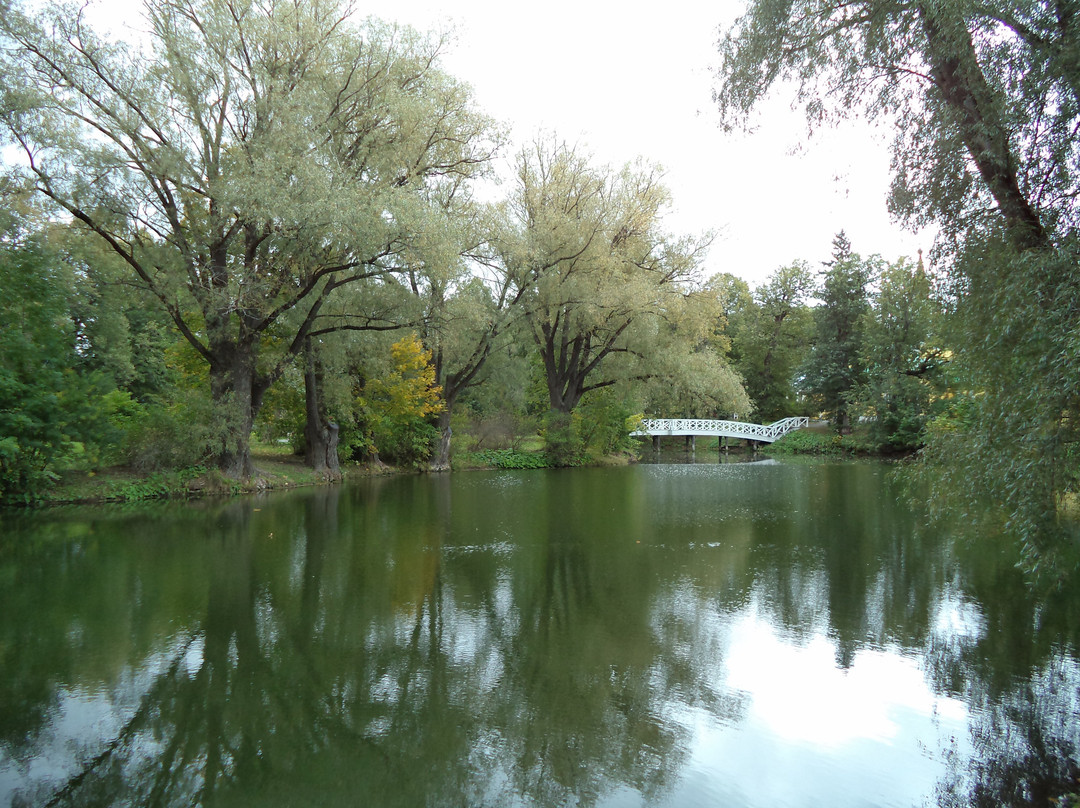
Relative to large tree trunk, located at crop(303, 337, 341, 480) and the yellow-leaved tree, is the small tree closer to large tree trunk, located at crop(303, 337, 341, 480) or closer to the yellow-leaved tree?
the yellow-leaved tree

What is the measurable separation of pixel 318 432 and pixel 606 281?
1154 cm

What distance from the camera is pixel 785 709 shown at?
15.3 feet

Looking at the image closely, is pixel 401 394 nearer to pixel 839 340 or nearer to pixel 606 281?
pixel 606 281

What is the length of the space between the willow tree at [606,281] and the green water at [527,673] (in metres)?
15.4

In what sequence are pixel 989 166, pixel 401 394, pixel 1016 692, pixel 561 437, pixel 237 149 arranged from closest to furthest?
pixel 1016 692, pixel 989 166, pixel 237 149, pixel 401 394, pixel 561 437

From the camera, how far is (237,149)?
14.6m

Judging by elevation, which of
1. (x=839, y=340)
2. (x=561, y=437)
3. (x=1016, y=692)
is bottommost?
(x=1016, y=692)

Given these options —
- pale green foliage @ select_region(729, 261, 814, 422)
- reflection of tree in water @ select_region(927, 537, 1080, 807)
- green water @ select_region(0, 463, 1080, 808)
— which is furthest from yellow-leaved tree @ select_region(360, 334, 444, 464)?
pale green foliage @ select_region(729, 261, 814, 422)

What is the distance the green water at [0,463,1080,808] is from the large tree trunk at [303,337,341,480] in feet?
32.9

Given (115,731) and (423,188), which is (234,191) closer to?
(423,188)

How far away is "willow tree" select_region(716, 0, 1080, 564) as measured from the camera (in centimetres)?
493

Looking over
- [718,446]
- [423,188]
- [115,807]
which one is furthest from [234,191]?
[718,446]

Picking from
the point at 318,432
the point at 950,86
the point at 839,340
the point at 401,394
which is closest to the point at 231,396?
the point at 318,432

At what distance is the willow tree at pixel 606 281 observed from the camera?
2456 cm
